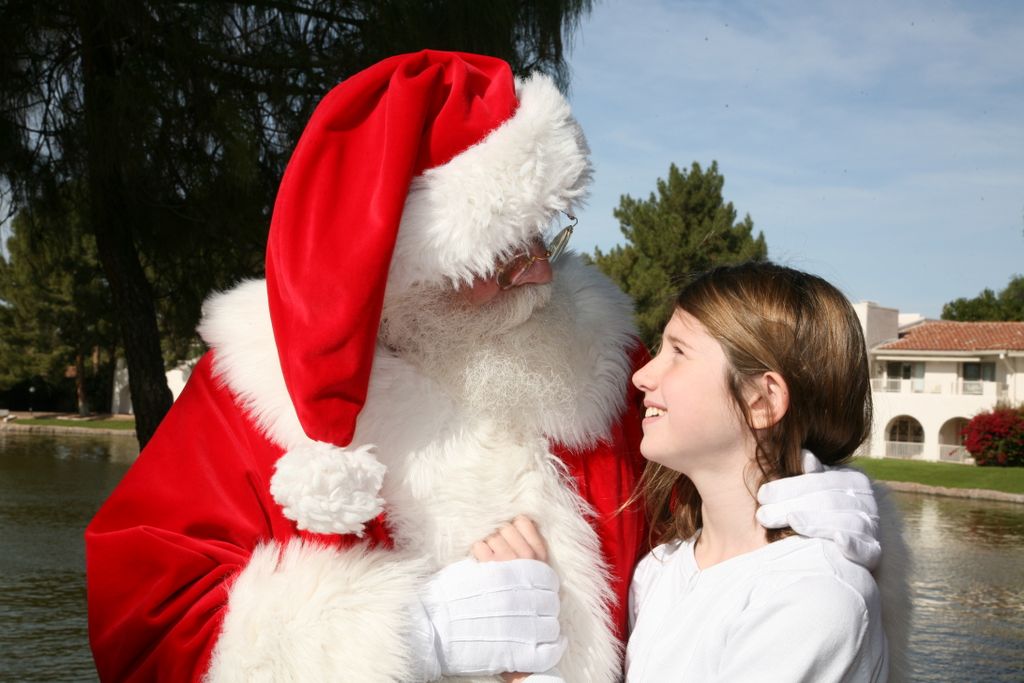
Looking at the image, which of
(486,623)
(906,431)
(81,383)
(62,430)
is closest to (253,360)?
(486,623)

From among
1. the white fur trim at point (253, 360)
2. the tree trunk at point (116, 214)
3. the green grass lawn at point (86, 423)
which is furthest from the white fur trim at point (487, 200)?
the green grass lawn at point (86, 423)

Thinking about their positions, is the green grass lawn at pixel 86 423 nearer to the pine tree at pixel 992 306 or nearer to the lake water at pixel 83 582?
the lake water at pixel 83 582

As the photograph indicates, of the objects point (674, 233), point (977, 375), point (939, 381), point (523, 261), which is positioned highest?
point (674, 233)

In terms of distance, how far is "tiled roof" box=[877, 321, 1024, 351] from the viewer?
1183 inches

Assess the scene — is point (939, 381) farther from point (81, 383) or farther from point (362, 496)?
point (362, 496)

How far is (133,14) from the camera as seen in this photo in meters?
3.92

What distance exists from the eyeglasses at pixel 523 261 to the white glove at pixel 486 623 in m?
0.53

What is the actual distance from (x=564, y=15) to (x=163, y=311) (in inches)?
116

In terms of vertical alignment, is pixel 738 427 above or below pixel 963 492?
above

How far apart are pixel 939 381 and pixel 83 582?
29.9 metres

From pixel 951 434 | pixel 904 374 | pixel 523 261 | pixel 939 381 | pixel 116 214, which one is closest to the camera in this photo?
pixel 523 261

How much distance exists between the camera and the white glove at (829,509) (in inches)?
58.7

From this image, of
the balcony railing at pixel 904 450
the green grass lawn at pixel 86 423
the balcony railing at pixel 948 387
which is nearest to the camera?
the green grass lawn at pixel 86 423

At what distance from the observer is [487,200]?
1.67 m
